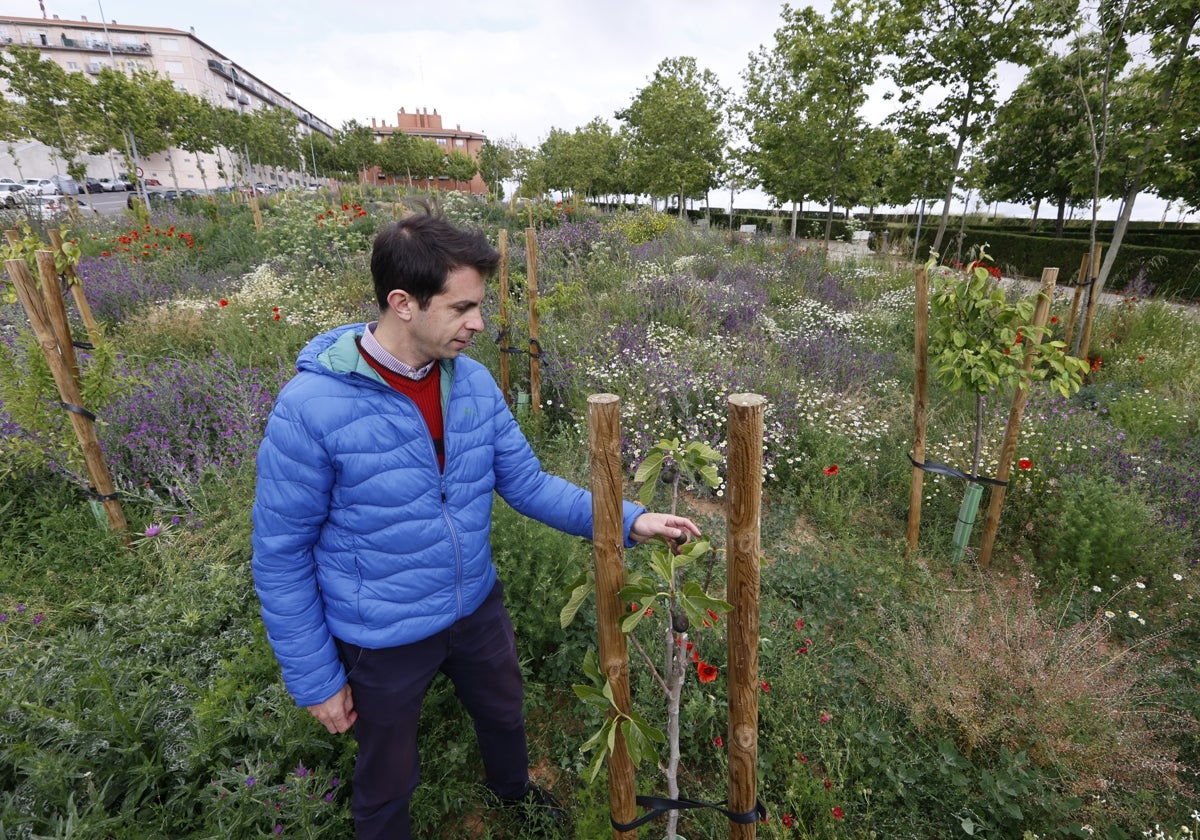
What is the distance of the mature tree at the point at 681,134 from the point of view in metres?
18.5

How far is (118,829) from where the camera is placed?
1.65 m

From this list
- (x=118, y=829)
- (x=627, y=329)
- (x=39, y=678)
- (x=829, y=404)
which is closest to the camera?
(x=118, y=829)

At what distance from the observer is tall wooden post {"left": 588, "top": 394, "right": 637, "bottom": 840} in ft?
3.67

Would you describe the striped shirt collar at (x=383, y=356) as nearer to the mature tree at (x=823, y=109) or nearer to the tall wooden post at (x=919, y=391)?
the tall wooden post at (x=919, y=391)

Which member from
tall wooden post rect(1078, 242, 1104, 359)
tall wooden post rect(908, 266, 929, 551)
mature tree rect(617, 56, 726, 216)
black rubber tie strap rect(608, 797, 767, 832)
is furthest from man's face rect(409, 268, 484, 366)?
mature tree rect(617, 56, 726, 216)

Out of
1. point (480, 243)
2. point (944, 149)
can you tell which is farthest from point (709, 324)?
point (944, 149)

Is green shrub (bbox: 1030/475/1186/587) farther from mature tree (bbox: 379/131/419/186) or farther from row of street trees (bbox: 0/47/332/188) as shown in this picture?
mature tree (bbox: 379/131/419/186)

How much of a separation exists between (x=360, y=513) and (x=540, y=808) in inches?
56.2

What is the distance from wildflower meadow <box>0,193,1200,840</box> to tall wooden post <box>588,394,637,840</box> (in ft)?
0.27

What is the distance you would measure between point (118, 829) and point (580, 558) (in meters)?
1.90

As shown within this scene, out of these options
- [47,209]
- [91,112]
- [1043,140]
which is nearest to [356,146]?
[91,112]

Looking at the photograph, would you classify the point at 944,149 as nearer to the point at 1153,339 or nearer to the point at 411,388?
the point at 1153,339

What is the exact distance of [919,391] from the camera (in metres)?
3.26

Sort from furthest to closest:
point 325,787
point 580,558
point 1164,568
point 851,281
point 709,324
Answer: point 851,281, point 709,324, point 1164,568, point 580,558, point 325,787
